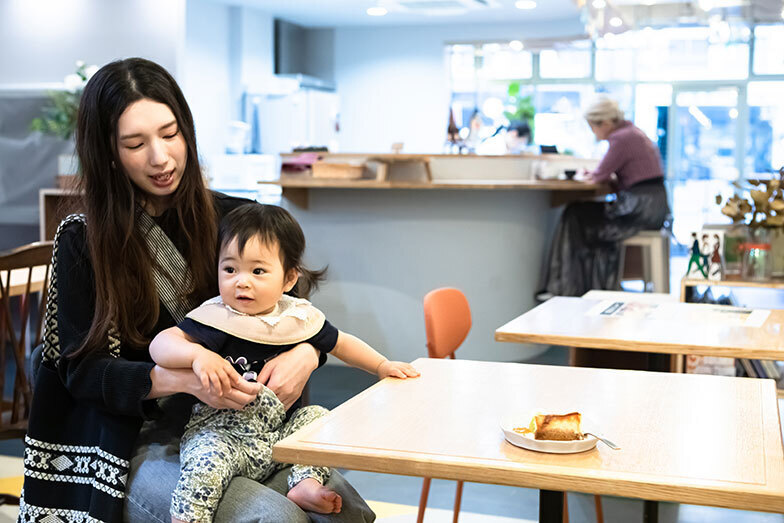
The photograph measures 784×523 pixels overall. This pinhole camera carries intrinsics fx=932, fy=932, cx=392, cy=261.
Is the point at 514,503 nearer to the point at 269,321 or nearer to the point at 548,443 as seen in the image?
the point at 269,321

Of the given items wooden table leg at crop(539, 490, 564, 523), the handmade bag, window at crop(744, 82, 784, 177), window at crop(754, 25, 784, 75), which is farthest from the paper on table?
window at crop(754, 25, 784, 75)

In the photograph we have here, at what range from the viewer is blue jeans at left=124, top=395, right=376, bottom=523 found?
5.04ft

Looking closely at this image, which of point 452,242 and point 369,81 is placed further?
point 369,81

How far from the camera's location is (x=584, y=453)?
54.0 inches

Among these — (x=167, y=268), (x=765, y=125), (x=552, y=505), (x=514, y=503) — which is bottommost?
(x=514, y=503)

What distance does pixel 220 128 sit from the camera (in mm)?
11109

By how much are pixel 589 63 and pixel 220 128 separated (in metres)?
5.03

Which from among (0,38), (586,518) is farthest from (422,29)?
(586,518)

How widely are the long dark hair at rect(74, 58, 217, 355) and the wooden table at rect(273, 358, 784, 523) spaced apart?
0.45 metres

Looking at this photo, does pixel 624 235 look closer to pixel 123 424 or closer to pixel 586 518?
pixel 586 518

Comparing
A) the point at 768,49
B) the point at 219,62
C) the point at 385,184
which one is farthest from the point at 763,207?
the point at 768,49

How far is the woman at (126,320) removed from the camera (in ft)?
5.47

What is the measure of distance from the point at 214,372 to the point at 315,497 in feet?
0.89

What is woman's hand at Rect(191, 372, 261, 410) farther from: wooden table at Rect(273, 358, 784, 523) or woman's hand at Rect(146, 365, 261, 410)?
wooden table at Rect(273, 358, 784, 523)
